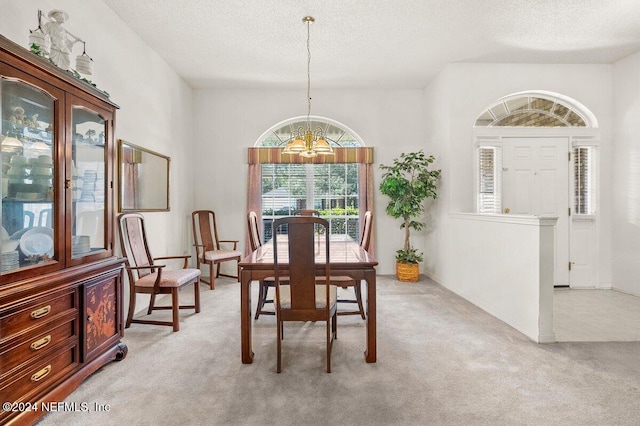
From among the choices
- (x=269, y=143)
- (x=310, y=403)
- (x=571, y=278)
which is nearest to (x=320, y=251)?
(x=310, y=403)

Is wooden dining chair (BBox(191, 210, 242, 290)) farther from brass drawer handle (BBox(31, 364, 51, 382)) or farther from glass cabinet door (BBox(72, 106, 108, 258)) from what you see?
brass drawer handle (BBox(31, 364, 51, 382))

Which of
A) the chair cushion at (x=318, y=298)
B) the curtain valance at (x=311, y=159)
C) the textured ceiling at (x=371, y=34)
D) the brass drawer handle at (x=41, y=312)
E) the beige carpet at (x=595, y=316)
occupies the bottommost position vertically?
the beige carpet at (x=595, y=316)

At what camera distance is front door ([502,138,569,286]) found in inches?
182

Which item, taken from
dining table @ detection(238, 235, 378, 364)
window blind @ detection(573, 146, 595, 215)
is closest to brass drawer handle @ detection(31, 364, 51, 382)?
dining table @ detection(238, 235, 378, 364)

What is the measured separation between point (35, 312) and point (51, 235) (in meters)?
0.42

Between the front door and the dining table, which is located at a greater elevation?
the front door

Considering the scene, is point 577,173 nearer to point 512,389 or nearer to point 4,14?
point 512,389

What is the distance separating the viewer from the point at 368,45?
13.1 ft

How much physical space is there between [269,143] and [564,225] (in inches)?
180

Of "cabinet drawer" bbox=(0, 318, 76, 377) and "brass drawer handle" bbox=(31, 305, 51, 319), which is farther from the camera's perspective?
"brass drawer handle" bbox=(31, 305, 51, 319)

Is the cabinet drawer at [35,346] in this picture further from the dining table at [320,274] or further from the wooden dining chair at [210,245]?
the wooden dining chair at [210,245]

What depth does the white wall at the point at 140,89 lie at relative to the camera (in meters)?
2.55

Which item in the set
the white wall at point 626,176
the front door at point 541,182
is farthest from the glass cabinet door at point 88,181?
the white wall at point 626,176

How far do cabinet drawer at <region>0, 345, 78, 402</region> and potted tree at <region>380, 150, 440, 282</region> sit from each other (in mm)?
4039
